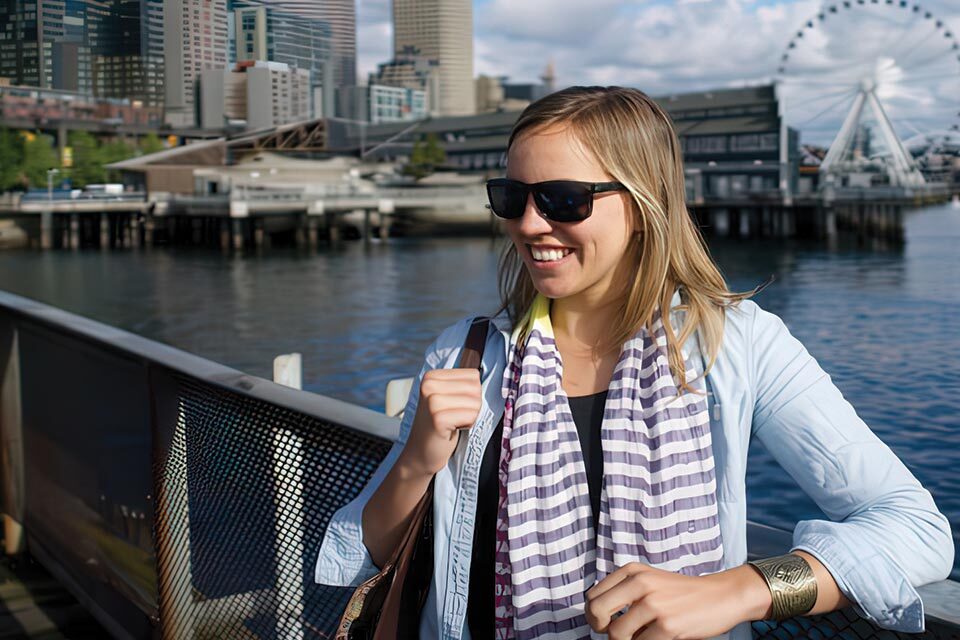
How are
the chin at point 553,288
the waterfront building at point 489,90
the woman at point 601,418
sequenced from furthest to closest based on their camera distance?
the waterfront building at point 489,90 < the chin at point 553,288 < the woman at point 601,418

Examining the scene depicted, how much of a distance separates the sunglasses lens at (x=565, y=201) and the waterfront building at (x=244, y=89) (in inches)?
65.9

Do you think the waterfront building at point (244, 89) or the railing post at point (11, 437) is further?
the railing post at point (11, 437)

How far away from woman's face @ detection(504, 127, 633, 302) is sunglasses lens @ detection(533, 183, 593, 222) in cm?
1

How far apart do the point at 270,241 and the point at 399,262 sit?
13559 millimetres

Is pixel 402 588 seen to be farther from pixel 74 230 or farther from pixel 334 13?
pixel 74 230

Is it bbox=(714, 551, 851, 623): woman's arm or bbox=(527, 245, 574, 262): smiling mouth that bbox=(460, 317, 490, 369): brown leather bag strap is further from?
bbox=(714, 551, 851, 623): woman's arm

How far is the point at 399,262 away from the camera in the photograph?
45.7 metres

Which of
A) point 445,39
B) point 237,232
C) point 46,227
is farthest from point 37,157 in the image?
point 445,39

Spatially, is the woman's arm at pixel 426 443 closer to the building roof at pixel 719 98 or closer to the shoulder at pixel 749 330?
the shoulder at pixel 749 330

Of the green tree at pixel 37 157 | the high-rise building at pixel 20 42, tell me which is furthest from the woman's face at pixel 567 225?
the green tree at pixel 37 157

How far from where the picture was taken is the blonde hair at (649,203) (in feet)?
4.39

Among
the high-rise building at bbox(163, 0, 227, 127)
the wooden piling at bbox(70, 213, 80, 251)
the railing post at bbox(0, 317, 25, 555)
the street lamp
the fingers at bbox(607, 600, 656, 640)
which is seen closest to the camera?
the fingers at bbox(607, 600, 656, 640)

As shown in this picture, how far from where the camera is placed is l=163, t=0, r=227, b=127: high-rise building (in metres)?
2.67

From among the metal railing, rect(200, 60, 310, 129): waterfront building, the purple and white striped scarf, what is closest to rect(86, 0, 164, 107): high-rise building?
rect(200, 60, 310, 129): waterfront building
